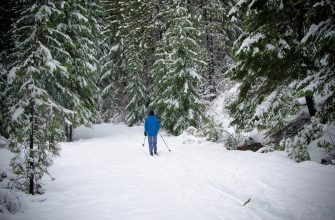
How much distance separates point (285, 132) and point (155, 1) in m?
21.6

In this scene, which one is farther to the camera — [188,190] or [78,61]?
[78,61]

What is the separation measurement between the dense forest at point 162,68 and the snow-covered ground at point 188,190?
1005 mm

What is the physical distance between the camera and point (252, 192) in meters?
6.75

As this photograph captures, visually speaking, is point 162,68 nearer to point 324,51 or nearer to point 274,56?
point 274,56

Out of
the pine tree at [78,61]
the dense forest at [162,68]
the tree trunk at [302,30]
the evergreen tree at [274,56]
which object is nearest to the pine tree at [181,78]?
the dense forest at [162,68]

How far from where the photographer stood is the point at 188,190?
700cm

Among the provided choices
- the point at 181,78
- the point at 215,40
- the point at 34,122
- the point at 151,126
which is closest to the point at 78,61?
the point at 181,78

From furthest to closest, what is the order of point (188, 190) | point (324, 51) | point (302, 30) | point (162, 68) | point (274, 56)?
1. point (162, 68)
2. point (302, 30)
3. point (274, 56)
4. point (324, 51)
5. point (188, 190)

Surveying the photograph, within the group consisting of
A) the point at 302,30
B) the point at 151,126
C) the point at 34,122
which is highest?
the point at 302,30

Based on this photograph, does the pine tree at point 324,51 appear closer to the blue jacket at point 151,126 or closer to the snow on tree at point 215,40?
the blue jacket at point 151,126

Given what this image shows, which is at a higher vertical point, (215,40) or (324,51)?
(215,40)

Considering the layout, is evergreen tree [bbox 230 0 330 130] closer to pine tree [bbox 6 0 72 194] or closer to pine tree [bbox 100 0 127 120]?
pine tree [bbox 6 0 72 194]

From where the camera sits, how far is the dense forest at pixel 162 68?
23.7 ft

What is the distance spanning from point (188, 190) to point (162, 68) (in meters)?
15.9
